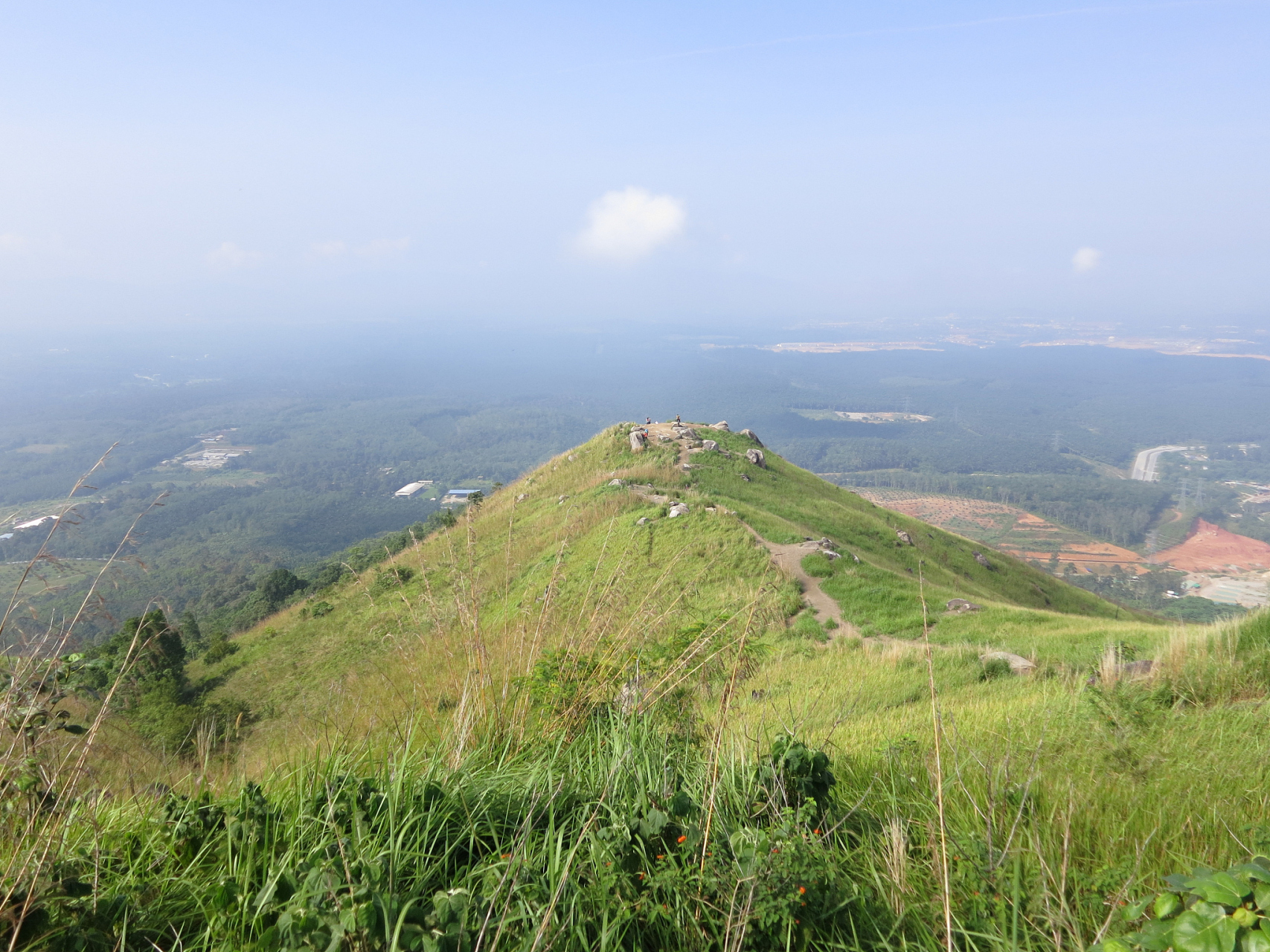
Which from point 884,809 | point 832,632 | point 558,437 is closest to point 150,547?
point 832,632

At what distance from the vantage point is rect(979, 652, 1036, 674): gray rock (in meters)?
6.97

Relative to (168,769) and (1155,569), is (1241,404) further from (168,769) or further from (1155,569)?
(168,769)

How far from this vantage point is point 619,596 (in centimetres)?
457

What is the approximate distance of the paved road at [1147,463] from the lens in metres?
120

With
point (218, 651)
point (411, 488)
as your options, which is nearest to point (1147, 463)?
point (411, 488)

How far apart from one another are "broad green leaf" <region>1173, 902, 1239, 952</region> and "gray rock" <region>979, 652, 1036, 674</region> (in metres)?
6.30

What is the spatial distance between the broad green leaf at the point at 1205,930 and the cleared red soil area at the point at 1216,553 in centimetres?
8533

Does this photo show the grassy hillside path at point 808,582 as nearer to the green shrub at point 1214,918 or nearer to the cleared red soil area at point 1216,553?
the green shrub at point 1214,918

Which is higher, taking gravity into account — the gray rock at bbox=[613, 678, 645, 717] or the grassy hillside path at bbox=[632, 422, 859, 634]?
the gray rock at bbox=[613, 678, 645, 717]

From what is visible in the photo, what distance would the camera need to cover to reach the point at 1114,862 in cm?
226

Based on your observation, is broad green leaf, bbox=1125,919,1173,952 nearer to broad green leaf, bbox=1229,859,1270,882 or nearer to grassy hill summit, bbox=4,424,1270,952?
grassy hill summit, bbox=4,424,1270,952

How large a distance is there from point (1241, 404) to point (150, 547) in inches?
10149

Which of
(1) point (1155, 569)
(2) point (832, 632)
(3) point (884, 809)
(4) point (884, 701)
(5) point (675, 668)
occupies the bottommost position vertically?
(1) point (1155, 569)

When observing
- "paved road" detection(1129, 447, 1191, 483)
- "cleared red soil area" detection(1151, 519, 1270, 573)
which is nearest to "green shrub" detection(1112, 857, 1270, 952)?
"cleared red soil area" detection(1151, 519, 1270, 573)
